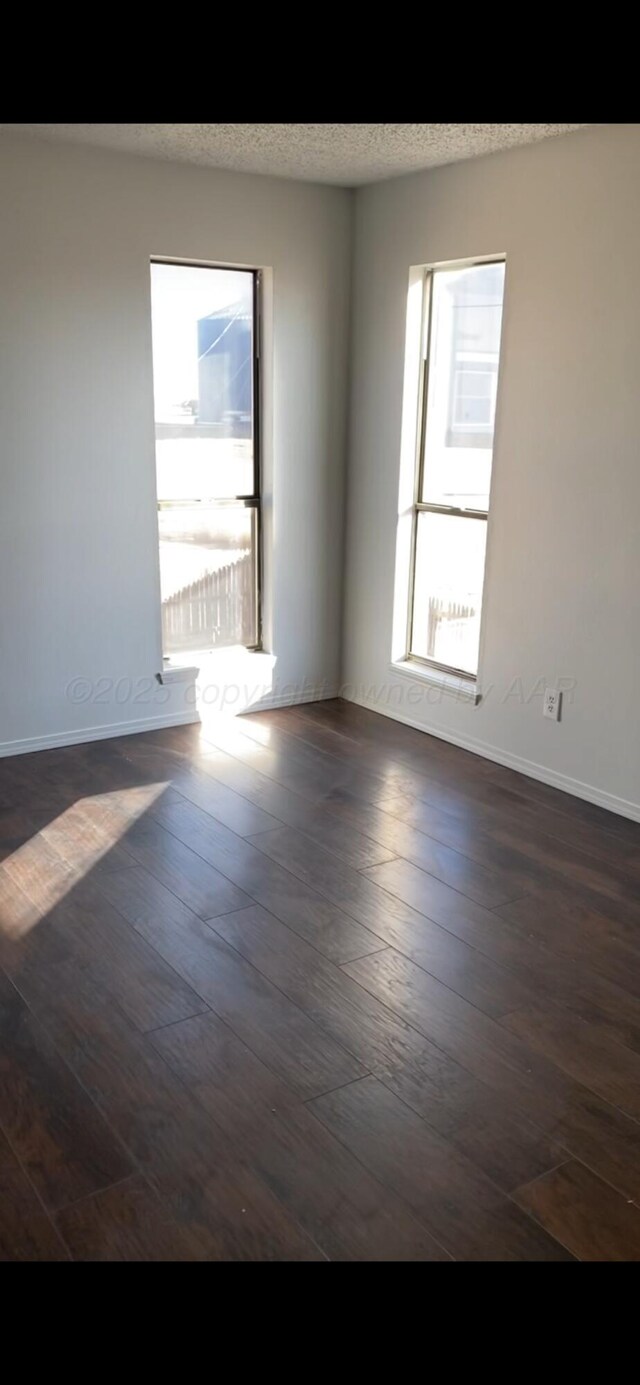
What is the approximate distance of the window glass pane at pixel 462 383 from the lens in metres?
4.09

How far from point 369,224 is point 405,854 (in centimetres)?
290

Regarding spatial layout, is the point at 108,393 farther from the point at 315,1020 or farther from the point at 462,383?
the point at 315,1020

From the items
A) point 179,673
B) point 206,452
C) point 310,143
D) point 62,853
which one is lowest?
point 62,853

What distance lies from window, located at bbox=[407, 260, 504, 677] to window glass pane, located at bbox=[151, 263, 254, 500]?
2.69 ft

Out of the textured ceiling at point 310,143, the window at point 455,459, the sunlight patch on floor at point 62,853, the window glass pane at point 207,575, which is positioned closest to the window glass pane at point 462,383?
the window at point 455,459

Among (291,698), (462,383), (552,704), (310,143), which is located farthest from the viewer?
(291,698)

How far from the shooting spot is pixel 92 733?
14.6 ft

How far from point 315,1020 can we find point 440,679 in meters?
2.33

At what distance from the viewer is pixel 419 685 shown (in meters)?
4.66

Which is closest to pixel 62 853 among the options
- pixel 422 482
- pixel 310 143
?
pixel 422 482

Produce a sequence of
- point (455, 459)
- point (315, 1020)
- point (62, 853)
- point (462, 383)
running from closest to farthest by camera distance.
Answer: point (315, 1020)
point (62, 853)
point (462, 383)
point (455, 459)
